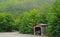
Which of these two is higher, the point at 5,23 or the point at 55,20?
the point at 55,20

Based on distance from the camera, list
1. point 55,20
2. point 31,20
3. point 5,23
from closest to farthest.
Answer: point 55,20 → point 31,20 → point 5,23

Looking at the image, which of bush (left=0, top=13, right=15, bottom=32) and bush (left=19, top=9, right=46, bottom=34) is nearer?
bush (left=19, top=9, right=46, bottom=34)

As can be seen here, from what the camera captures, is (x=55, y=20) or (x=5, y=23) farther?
(x=5, y=23)

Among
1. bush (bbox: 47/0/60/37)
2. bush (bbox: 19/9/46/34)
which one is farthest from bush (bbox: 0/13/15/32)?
bush (bbox: 47/0/60/37)

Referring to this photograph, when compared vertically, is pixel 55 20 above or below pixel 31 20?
above

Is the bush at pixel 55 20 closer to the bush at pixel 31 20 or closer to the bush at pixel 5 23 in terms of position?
the bush at pixel 31 20

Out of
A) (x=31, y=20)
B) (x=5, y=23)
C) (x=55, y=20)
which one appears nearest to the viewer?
(x=55, y=20)

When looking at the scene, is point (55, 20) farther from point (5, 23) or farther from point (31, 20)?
point (5, 23)

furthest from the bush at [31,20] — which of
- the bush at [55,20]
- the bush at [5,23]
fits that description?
the bush at [55,20]

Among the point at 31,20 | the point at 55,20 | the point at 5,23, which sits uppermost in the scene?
the point at 55,20

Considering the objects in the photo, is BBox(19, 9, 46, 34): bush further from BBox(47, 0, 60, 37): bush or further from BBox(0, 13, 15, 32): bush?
BBox(47, 0, 60, 37): bush

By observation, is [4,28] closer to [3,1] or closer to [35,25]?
[35,25]

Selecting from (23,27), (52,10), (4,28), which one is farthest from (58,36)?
(4,28)

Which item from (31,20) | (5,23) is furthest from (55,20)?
(5,23)
